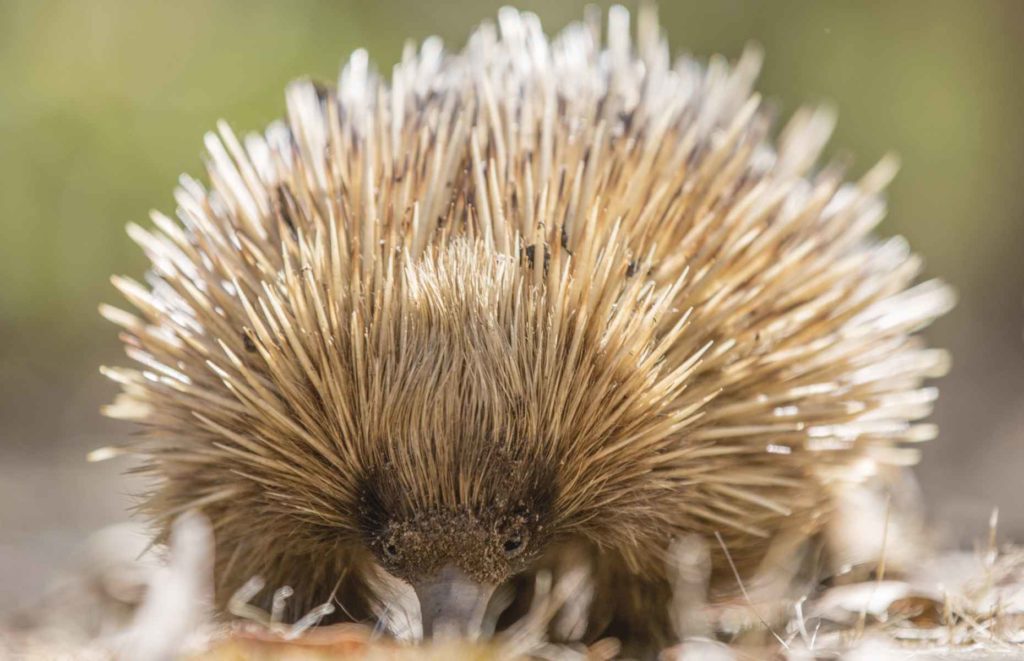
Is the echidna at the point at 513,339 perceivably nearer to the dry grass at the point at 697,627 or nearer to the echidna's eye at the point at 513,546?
the echidna's eye at the point at 513,546

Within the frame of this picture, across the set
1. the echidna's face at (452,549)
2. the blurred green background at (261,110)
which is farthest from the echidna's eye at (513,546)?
the blurred green background at (261,110)

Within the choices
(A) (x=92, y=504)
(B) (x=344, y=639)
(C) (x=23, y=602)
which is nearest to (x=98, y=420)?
(A) (x=92, y=504)

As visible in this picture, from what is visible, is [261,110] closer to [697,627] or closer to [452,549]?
[697,627]

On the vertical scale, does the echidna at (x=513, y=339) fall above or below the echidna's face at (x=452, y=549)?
above

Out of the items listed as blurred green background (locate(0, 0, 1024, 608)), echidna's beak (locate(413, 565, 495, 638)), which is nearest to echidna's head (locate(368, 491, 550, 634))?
echidna's beak (locate(413, 565, 495, 638))

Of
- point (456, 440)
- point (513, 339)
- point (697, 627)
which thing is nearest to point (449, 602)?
point (456, 440)

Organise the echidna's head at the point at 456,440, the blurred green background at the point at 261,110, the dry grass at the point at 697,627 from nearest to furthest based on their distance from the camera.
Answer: the dry grass at the point at 697,627 < the echidna's head at the point at 456,440 < the blurred green background at the point at 261,110

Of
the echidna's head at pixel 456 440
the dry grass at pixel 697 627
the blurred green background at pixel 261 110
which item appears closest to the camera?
the dry grass at pixel 697 627

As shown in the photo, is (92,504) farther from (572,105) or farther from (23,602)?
(572,105)
